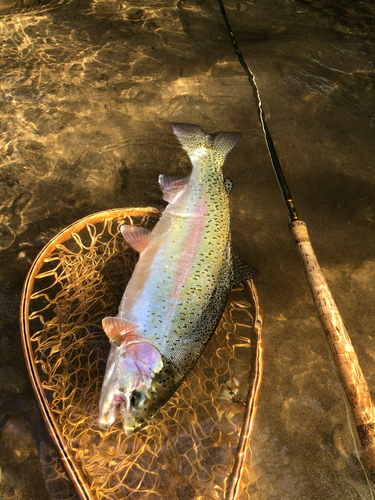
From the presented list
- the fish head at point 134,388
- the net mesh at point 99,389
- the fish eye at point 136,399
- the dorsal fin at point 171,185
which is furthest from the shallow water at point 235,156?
the fish eye at point 136,399

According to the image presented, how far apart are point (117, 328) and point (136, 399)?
18.2 inches

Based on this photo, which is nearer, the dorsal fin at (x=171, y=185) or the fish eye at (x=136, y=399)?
the fish eye at (x=136, y=399)

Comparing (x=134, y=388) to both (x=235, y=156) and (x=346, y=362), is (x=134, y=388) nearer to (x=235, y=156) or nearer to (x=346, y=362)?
(x=346, y=362)

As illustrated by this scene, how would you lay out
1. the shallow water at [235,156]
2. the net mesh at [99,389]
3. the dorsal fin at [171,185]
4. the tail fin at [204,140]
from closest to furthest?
the net mesh at [99,389] → the shallow water at [235,156] → the dorsal fin at [171,185] → the tail fin at [204,140]

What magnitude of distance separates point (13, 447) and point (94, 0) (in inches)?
251

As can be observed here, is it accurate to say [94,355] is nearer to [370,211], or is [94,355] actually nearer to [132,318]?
[132,318]

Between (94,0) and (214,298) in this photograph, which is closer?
(214,298)

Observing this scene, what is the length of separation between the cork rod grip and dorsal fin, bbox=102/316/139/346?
4.25ft

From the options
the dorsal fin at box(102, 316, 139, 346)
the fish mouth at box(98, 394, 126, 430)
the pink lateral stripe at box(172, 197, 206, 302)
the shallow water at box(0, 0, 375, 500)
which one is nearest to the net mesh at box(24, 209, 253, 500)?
the shallow water at box(0, 0, 375, 500)

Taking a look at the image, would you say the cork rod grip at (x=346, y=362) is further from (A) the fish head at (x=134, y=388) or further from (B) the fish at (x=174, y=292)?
(A) the fish head at (x=134, y=388)

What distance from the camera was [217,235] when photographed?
9.17ft

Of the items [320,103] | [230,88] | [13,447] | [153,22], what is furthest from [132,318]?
[153,22]

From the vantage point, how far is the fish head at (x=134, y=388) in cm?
Answer: 206

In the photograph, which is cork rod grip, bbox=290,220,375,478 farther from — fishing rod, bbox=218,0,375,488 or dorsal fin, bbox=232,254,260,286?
dorsal fin, bbox=232,254,260,286
